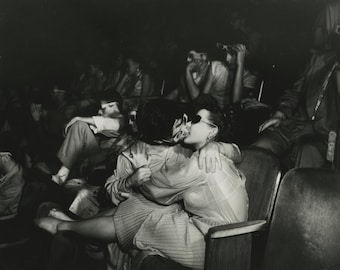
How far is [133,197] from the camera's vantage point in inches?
52.8

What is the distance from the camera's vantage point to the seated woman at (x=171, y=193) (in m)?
1.24

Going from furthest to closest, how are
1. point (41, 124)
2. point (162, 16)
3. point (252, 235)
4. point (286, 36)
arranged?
point (41, 124) → point (162, 16) → point (286, 36) → point (252, 235)

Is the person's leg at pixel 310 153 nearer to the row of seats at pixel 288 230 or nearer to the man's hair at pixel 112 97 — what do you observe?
the row of seats at pixel 288 230

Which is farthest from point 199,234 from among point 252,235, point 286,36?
point 286,36

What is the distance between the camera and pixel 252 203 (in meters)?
1.45

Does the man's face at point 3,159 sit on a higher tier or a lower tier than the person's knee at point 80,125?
lower

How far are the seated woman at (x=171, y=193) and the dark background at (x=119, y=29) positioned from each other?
436 mm

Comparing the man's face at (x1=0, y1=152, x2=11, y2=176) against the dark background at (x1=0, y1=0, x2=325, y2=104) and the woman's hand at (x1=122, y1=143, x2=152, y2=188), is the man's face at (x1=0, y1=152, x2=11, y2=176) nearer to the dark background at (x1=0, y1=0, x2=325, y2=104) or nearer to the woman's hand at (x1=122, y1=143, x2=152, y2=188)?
the dark background at (x1=0, y1=0, x2=325, y2=104)

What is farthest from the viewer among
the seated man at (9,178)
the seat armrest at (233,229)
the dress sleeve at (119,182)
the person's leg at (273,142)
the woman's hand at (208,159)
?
the seated man at (9,178)

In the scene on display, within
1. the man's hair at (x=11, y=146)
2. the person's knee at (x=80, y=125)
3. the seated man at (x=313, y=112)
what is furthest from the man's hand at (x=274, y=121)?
the man's hair at (x=11, y=146)

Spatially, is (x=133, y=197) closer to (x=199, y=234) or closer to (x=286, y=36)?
(x=199, y=234)

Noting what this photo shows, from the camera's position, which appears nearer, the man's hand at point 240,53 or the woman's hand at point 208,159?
the woman's hand at point 208,159

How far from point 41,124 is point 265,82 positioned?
953 mm

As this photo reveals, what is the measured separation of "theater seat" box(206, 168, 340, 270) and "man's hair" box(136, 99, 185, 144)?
366 mm
